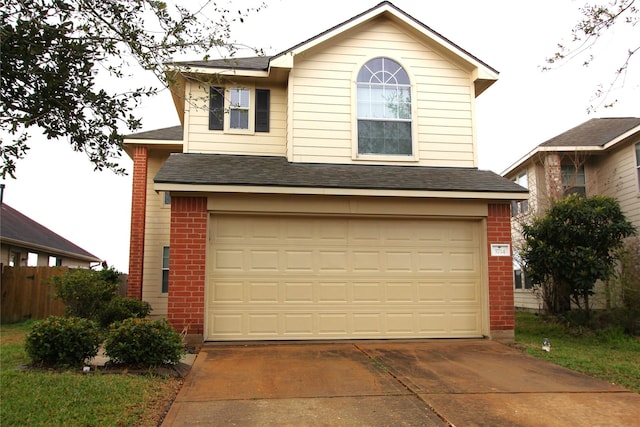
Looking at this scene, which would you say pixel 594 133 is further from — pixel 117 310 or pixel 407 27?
pixel 117 310

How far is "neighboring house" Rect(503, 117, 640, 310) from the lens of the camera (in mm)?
14867

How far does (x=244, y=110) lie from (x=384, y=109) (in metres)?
3.07

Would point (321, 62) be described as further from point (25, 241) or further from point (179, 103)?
point (25, 241)

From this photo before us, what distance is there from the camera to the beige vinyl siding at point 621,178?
1478cm

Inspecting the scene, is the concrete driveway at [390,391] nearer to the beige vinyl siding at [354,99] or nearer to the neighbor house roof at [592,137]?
the beige vinyl siding at [354,99]

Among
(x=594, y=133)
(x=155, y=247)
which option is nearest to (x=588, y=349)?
(x=594, y=133)

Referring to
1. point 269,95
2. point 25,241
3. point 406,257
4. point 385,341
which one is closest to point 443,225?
point 406,257

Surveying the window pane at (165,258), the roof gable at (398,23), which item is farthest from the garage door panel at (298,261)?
the window pane at (165,258)

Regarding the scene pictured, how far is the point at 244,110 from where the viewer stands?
37.4ft

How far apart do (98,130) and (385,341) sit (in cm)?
608

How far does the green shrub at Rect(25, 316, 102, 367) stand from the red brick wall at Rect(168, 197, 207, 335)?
2.21 meters

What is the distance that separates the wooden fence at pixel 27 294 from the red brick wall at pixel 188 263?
291 inches

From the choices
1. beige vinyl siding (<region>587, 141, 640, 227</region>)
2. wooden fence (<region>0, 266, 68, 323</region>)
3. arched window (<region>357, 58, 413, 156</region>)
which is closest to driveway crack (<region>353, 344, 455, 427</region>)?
arched window (<region>357, 58, 413, 156</region>)

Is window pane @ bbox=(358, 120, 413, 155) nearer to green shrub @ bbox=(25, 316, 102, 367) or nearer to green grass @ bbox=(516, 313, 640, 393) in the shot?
green grass @ bbox=(516, 313, 640, 393)
